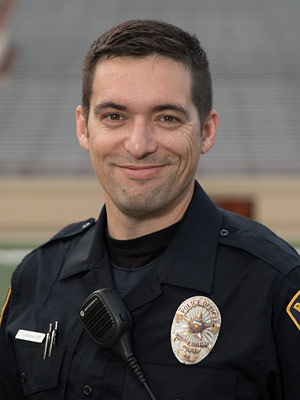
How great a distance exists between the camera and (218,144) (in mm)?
13227

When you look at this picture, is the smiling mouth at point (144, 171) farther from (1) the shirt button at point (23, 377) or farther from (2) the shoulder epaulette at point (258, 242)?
(1) the shirt button at point (23, 377)

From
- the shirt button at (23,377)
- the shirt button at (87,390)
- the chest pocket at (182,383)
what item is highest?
the chest pocket at (182,383)

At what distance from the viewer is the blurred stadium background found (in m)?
11.0

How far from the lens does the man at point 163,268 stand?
5.31 feet

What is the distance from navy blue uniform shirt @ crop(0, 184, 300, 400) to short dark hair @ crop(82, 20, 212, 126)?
31 centimetres

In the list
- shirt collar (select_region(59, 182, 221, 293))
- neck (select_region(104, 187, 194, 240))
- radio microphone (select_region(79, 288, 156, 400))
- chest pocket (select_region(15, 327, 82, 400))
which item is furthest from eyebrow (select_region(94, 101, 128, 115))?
chest pocket (select_region(15, 327, 82, 400))

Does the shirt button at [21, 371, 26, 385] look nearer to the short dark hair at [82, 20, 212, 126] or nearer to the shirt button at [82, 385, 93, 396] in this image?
the shirt button at [82, 385, 93, 396]

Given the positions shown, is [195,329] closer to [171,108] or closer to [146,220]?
[146,220]

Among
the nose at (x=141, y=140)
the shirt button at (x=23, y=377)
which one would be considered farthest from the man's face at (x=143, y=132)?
the shirt button at (x=23, y=377)

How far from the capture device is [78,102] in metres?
14.8

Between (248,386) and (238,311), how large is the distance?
0.17 meters

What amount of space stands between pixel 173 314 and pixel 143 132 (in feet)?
1.49

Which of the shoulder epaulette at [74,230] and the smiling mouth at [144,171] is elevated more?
the smiling mouth at [144,171]

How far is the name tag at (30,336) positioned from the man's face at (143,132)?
1.37 ft
